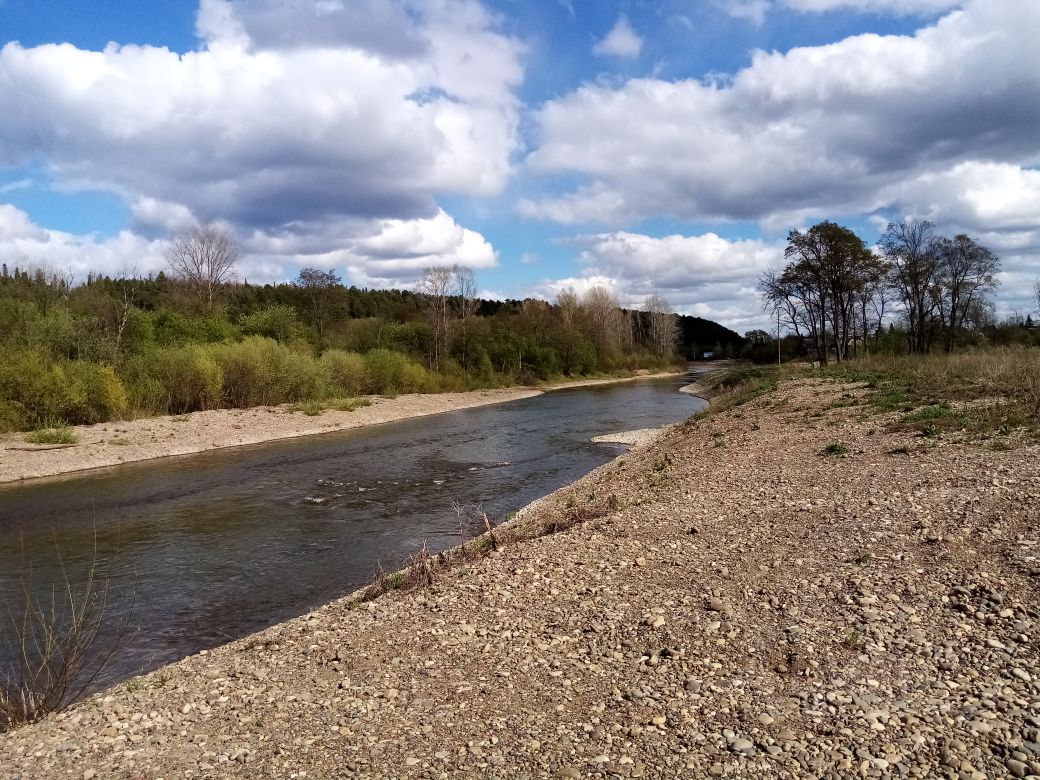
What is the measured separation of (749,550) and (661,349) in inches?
4477

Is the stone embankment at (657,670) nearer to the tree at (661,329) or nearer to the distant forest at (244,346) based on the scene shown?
the distant forest at (244,346)

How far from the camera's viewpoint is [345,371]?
170 feet

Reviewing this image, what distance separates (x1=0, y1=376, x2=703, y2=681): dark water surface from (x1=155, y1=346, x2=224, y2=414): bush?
919 centimetres

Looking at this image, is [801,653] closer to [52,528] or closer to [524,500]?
[524,500]

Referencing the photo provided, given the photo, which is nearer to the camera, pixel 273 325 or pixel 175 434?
pixel 175 434

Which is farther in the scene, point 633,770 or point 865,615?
point 865,615

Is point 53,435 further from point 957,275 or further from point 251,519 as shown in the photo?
point 957,275

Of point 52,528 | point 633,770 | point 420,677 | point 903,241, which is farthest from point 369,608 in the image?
point 903,241

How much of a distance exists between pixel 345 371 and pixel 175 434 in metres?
19.7

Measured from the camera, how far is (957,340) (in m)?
52.1

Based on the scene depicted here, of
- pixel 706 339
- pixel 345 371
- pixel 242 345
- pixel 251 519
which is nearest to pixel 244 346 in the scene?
pixel 242 345

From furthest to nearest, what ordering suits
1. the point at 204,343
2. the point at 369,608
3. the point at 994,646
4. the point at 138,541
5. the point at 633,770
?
1. the point at 204,343
2. the point at 138,541
3. the point at 369,608
4. the point at 994,646
5. the point at 633,770

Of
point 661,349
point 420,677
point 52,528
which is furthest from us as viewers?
point 661,349

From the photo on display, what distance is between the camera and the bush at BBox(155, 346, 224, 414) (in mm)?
37875
